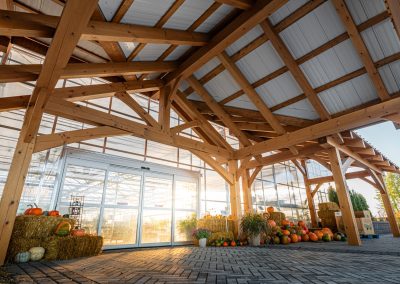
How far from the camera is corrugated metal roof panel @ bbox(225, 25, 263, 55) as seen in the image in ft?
15.2

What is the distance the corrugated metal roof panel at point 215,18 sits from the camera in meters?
4.23

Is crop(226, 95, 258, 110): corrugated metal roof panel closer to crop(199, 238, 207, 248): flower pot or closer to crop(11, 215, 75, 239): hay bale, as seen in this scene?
crop(199, 238, 207, 248): flower pot

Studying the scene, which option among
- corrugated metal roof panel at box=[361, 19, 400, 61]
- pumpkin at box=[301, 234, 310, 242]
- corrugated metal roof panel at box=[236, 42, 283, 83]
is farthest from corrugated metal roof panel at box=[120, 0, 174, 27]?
pumpkin at box=[301, 234, 310, 242]

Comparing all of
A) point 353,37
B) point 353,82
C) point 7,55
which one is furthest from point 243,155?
point 7,55

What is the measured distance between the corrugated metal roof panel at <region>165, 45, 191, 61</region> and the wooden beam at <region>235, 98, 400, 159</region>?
3465 millimetres

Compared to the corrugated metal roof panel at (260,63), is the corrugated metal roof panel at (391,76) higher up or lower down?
lower down

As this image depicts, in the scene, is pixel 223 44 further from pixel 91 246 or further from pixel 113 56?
pixel 91 246

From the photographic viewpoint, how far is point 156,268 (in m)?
3.02

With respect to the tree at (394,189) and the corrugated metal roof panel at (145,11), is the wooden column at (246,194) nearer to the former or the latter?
the corrugated metal roof panel at (145,11)

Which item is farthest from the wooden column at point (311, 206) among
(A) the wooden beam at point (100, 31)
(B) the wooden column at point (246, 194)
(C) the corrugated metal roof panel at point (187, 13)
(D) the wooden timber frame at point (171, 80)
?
(C) the corrugated metal roof panel at point (187, 13)

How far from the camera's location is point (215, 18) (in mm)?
4410

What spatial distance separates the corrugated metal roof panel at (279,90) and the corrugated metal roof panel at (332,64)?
376mm

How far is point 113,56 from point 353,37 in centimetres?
471

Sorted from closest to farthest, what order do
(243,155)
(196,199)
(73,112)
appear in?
1. (73,112)
2. (243,155)
3. (196,199)
